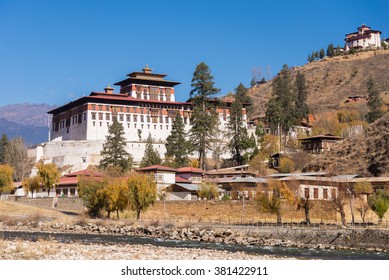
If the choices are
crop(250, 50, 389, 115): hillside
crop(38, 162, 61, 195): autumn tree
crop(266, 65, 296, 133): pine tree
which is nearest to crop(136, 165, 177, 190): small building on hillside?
crop(38, 162, 61, 195): autumn tree

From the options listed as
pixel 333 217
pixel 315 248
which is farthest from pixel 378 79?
pixel 315 248

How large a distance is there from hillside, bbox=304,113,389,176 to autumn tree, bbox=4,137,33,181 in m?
39.9

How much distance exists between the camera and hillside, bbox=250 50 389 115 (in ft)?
450

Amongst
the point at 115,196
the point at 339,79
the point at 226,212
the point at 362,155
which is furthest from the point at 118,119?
the point at 339,79

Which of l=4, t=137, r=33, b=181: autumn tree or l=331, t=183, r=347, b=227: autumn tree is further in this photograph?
l=4, t=137, r=33, b=181: autumn tree

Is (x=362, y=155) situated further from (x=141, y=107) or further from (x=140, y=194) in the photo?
(x=141, y=107)

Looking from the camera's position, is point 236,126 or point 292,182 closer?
point 292,182

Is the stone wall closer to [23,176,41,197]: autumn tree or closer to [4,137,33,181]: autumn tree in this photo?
[23,176,41,197]: autumn tree

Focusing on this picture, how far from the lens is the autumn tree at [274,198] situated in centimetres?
4709

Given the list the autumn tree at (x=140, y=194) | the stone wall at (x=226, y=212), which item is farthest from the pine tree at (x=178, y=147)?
the autumn tree at (x=140, y=194)

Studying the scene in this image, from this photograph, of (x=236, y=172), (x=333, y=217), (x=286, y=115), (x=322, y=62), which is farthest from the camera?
(x=322, y=62)

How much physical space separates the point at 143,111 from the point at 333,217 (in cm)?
5380

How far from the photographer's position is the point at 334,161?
7406 centimetres

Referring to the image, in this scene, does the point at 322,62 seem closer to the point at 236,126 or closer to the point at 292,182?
the point at 236,126
